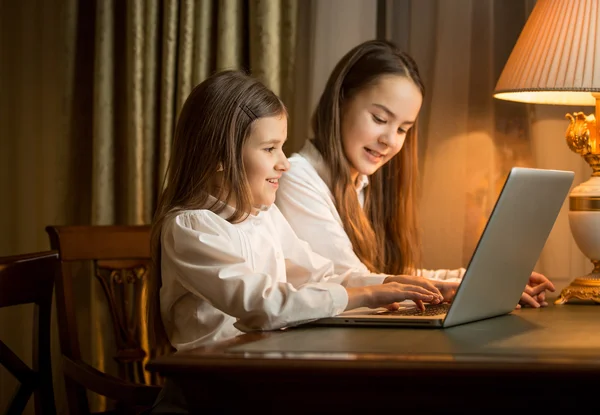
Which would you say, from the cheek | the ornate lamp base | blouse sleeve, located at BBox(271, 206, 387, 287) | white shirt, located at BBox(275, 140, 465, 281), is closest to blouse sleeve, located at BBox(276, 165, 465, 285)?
white shirt, located at BBox(275, 140, 465, 281)

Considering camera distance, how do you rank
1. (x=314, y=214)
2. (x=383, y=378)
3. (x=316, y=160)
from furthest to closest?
(x=316, y=160), (x=314, y=214), (x=383, y=378)

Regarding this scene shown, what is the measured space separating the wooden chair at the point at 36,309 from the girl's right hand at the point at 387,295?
1.80 feet

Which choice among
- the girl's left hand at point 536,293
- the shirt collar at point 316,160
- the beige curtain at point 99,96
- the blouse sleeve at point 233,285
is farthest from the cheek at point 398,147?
the blouse sleeve at point 233,285

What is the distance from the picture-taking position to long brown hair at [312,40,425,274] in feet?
6.55

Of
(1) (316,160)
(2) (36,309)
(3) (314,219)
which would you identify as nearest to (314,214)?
(3) (314,219)

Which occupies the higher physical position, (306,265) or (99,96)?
(99,96)

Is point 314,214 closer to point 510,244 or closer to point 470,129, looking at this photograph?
point 470,129

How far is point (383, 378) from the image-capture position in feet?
3.00

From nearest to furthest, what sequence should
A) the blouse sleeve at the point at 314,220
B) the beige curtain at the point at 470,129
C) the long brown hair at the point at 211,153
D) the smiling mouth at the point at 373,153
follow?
the long brown hair at the point at 211,153 → the blouse sleeve at the point at 314,220 → the smiling mouth at the point at 373,153 → the beige curtain at the point at 470,129

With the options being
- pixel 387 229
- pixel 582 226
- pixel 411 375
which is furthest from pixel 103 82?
pixel 411 375

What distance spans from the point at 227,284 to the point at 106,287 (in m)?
0.81

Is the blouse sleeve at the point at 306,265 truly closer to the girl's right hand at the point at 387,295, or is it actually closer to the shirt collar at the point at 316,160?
the shirt collar at the point at 316,160

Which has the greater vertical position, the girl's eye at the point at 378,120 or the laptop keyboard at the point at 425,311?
the girl's eye at the point at 378,120

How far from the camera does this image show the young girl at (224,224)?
4.33 ft
